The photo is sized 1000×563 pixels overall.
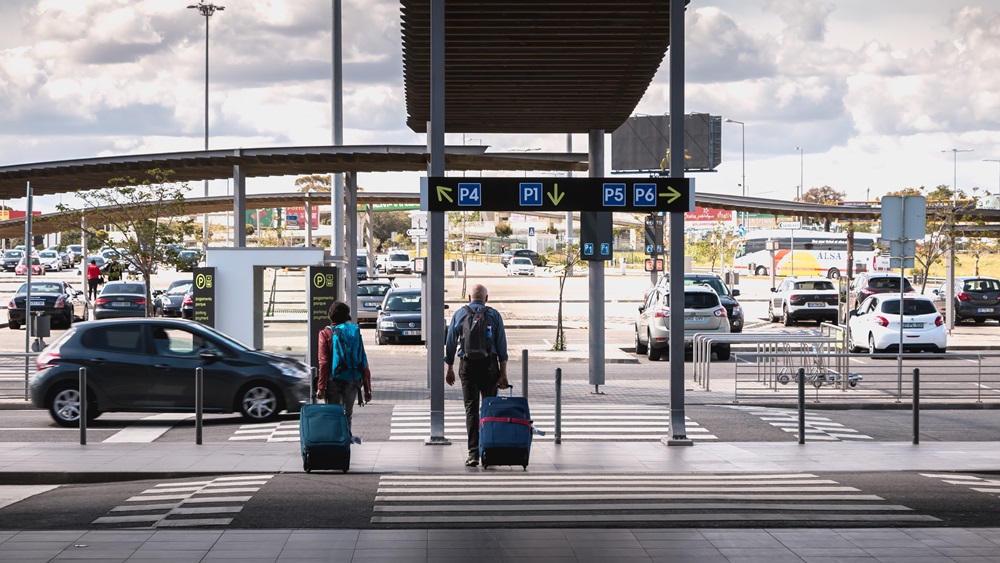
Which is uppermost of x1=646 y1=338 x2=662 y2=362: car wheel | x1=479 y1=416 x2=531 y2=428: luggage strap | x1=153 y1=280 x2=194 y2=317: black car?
x1=153 y1=280 x2=194 y2=317: black car

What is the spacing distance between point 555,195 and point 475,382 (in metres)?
2.79

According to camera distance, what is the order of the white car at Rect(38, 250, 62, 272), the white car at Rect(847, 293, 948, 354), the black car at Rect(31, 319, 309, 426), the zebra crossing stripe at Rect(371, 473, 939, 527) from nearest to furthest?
the zebra crossing stripe at Rect(371, 473, 939, 527) → the black car at Rect(31, 319, 309, 426) → the white car at Rect(847, 293, 948, 354) → the white car at Rect(38, 250, 62, 272)

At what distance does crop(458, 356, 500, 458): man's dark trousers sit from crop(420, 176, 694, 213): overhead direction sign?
230 cm

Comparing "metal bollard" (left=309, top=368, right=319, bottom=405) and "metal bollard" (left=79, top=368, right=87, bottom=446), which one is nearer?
"metal bollard" (left=79, top=368, right=87, bottom=446)

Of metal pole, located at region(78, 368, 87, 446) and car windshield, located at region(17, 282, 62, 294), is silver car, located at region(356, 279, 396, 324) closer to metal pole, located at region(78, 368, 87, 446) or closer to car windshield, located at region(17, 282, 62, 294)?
car windshield, located at region(17, 282, 62, 294)

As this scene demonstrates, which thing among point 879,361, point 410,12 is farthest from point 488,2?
point 879,361

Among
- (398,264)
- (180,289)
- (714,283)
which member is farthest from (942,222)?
(398,264)

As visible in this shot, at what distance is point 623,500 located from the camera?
10.3 meters

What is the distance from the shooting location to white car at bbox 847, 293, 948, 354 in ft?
94.9

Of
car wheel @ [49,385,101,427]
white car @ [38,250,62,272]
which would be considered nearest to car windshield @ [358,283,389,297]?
car wheel @ [49,385,101,427]

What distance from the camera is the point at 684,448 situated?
14.6 meters

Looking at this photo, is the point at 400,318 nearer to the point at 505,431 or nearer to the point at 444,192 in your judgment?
the point at 444,192

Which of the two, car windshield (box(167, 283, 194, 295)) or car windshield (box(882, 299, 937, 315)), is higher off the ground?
car windshield (box(167, 283, 194, 295))

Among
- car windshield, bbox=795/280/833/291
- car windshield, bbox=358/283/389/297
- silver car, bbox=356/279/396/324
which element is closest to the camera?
silver car, bbox=356/279/396/324
